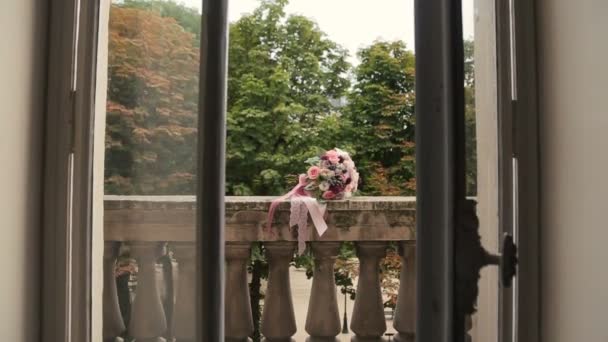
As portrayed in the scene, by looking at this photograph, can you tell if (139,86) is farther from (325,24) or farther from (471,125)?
(325,24)

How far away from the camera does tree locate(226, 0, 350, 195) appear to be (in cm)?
692

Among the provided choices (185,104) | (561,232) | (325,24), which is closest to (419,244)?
(561,232)

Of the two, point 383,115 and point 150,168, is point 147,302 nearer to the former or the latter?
point 150,168

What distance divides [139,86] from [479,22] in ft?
2.04

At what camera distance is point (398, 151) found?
6.87 meters

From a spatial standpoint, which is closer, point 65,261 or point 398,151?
point 65,261

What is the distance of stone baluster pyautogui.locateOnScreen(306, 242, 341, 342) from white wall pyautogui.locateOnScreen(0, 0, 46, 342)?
1.70 m

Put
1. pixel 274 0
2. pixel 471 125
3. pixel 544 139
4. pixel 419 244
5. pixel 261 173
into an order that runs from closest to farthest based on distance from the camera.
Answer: pixel 419 244 < pixel 471 125 < pixel 544 139 < pixel 261 173 < pixel 274 0

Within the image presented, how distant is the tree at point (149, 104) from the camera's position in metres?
0.87

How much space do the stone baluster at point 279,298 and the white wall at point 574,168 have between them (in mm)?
1792

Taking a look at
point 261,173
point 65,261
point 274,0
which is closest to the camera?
point 65,261

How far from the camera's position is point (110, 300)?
990 millimetres

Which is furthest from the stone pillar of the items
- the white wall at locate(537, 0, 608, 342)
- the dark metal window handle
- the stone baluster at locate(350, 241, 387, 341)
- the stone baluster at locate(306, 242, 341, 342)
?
the dark metal window handle

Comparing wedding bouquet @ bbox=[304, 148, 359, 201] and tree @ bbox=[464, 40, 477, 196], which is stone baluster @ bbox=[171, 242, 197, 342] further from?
wedding bouquet @ bbox=[304, 148, 359, 201]
